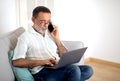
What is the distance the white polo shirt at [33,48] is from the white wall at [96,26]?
1.19 metres

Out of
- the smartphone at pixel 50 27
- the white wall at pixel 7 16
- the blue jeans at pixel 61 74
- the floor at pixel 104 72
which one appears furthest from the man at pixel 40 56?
the floor at pixel 104 72

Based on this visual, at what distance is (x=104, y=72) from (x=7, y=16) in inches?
71.3

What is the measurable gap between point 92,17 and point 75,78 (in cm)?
206

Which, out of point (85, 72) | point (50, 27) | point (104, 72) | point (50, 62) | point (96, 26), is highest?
point (50, 27)

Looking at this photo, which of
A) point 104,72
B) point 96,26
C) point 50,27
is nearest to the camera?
point 50,27

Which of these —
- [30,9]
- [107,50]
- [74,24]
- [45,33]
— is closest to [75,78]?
[45,33]

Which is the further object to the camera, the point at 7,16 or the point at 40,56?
the point at 7,16

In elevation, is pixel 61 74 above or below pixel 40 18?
below

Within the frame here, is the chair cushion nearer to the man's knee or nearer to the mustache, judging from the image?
the mustache

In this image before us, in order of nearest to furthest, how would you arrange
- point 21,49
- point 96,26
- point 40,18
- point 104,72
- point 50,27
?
point 21,49 < point 40,18 < point 50,27 < point 104,72 < point 96,26

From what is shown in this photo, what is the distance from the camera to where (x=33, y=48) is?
1.72 m

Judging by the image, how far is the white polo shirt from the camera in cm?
163

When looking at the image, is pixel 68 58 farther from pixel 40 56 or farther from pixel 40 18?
pixel 40 18

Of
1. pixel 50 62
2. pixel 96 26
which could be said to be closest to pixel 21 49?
pixel 50 62
